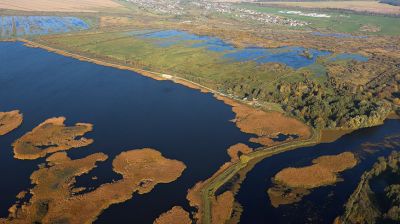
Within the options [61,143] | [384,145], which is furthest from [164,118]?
[384,145]

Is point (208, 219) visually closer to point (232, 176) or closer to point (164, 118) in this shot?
point (232, 176)

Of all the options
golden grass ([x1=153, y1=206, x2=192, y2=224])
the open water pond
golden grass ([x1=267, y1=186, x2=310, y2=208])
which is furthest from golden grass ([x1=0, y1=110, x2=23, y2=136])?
the open water pond

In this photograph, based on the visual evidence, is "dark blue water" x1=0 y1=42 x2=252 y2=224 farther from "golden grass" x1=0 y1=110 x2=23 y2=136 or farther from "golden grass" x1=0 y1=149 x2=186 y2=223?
"golden grass" x1=0 y1=110 x2=23 y2=136

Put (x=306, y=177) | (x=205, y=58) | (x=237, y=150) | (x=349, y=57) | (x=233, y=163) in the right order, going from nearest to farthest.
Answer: (x=306, y=177) < (x=233, y=163) < (x=237, y=150) < (x=205, y=58) < (x=349, y=57)

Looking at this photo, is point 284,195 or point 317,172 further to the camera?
point 317,172

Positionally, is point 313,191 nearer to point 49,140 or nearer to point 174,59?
point 49,140

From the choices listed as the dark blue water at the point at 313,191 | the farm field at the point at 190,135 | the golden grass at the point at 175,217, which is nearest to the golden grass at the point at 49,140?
the farm field at the point at 190,135

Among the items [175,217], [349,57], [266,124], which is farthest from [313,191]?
[349,57]
